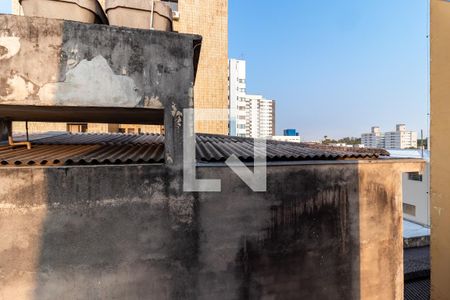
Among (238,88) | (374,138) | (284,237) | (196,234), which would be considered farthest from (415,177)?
(374,138)

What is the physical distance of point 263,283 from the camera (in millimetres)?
4352

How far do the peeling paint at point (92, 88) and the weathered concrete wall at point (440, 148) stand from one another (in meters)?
3.74

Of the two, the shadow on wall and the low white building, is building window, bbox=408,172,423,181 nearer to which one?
the low white building

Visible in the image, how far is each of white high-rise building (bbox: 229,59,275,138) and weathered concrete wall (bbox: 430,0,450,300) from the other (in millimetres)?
43732

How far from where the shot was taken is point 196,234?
409cm

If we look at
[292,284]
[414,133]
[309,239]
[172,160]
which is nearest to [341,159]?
[309,239]

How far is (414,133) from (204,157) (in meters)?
124

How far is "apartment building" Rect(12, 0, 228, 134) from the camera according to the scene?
16391mm

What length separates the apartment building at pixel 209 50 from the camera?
16391mm

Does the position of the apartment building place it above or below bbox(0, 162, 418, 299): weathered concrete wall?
above

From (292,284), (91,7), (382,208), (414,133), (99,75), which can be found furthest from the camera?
(414,133)

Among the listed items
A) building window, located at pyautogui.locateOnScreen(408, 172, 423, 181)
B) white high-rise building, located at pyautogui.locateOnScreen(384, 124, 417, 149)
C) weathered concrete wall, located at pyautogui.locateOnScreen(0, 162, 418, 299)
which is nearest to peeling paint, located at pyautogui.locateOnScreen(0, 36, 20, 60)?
weathered concrete wall, located at pyautogui.locateOnScreen(0, 162, 418, 299)

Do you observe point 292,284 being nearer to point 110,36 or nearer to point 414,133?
point 110,36

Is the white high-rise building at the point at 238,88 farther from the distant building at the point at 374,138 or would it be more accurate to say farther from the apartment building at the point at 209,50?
the distant building at the point at 374,138
